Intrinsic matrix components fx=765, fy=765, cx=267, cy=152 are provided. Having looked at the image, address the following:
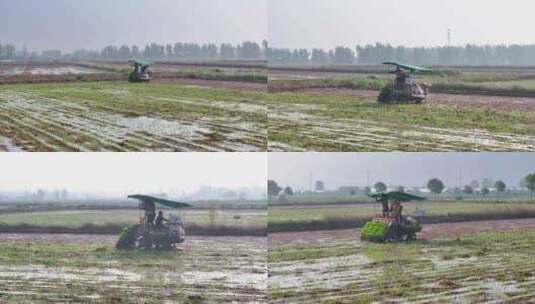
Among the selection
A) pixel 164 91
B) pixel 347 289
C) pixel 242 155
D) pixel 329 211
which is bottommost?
pixel 347 289

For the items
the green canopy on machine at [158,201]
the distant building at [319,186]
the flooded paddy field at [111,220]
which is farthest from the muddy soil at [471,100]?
the green canopy on machine at [158,201]

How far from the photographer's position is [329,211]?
20.4 feet

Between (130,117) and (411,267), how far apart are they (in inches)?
100

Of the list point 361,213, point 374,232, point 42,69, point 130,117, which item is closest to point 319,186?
point 361,213

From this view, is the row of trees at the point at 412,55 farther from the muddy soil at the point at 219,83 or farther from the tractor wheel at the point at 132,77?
the tractor wheel at the point at 132,77

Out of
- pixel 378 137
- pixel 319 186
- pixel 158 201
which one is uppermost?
pixel 378 137

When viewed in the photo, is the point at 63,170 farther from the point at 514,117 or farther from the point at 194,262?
the point at 514,117

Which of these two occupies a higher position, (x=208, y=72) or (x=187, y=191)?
(x=208, y=72)

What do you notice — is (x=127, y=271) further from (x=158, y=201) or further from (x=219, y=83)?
(x=219, y=83)

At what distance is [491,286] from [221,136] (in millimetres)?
2420

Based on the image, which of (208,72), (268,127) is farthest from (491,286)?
(208,72)

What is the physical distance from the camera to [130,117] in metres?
6.18

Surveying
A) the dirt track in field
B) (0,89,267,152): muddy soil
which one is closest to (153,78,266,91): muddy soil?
(0,89,267,152): muddy soil

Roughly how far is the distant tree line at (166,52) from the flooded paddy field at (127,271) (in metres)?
1.47
